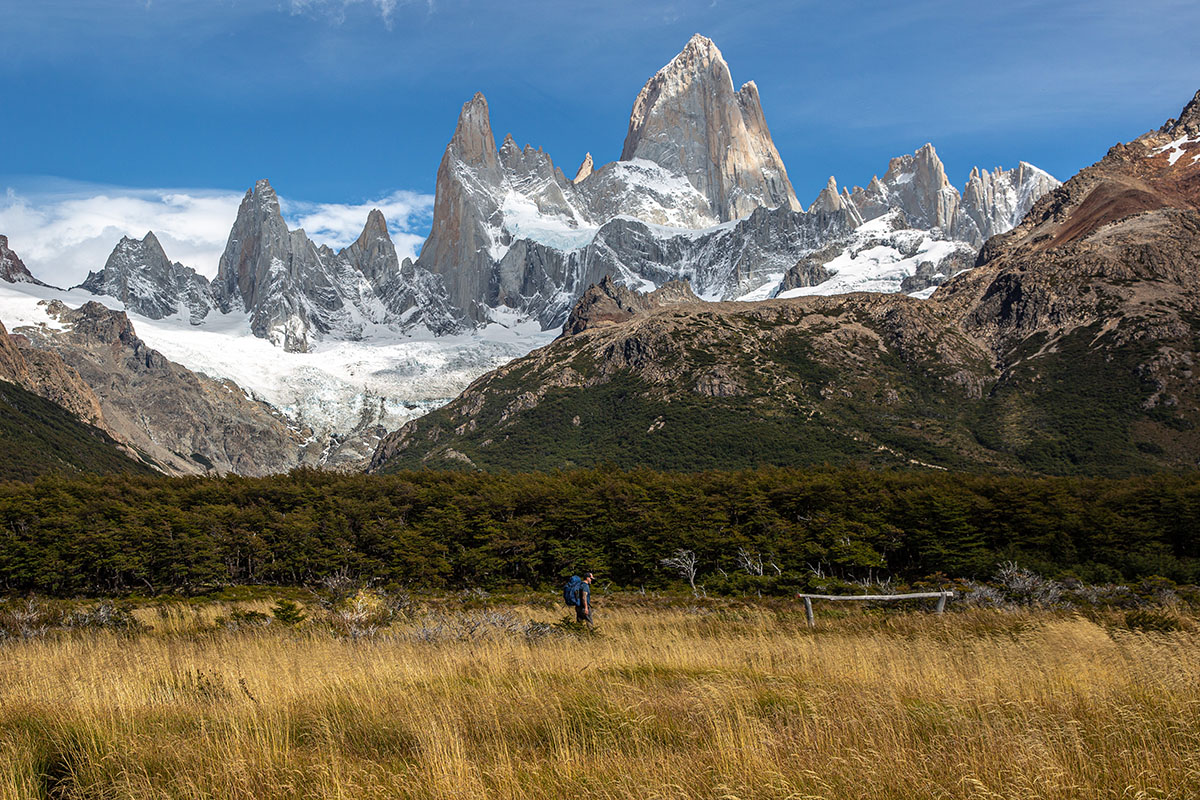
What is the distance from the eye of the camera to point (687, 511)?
76.4 meters

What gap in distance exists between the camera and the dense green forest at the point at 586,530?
216ft

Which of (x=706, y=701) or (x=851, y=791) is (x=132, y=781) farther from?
(x=851, y=791)

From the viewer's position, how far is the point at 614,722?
313 inches

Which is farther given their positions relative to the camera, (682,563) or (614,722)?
(682,563)

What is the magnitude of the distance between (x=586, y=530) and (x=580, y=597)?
62.1m

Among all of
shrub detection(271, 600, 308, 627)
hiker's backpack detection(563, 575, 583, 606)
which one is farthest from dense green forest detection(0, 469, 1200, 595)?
hiker's backpack detection(563, 575, 583, 606)

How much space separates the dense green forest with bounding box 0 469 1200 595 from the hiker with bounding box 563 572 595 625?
45064mm

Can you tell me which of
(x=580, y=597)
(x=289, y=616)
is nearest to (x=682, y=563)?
(x=289, y=616)

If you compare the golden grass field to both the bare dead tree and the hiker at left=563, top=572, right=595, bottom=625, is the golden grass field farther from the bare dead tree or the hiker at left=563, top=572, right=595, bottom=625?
the bare dead tree

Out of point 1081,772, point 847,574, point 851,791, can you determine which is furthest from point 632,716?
point 847,574

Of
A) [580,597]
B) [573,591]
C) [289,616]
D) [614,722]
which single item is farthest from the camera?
[289,616]

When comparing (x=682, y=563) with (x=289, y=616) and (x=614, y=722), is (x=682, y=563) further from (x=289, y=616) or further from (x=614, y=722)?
(x=614, y=722)

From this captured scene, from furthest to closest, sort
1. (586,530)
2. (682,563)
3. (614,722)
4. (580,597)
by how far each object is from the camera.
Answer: (586,530) < (682,563) < (580,597) < (614,722)

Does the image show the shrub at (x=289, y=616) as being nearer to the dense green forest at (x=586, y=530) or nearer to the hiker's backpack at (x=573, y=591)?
the hiker's backpack at (x=573, y=591)
